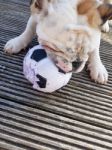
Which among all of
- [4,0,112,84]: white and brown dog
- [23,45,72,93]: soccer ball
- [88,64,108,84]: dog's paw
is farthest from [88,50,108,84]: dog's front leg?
[4,0,112,84]: white and brown dog

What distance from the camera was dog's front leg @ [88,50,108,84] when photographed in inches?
99.0

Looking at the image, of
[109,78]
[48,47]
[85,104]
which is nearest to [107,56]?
[109,78]

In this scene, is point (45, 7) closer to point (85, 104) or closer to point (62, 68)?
point (62, 68)

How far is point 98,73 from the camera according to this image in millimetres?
2537

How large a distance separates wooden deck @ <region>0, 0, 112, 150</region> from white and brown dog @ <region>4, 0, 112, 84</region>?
22 centimetres

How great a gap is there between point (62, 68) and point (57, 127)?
1.03ft

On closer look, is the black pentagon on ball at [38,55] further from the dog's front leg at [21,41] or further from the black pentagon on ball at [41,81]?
the dog's front leg at [21,41]

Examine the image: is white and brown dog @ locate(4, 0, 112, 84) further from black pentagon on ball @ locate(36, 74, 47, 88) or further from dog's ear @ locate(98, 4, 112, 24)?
black pentagon on ball @ locate(36, 74, 47, 88)

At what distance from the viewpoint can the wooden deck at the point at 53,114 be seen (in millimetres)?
1914

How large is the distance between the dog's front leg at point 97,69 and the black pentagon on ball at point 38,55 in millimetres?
379

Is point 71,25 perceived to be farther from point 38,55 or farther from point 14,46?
point 14,46

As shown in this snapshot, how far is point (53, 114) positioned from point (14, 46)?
66 cm

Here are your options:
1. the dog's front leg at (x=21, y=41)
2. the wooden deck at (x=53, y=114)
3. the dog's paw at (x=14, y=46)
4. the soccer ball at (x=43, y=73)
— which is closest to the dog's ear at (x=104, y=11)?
the soccer ball at (x=43, y=73)

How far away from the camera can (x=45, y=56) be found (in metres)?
2.21
